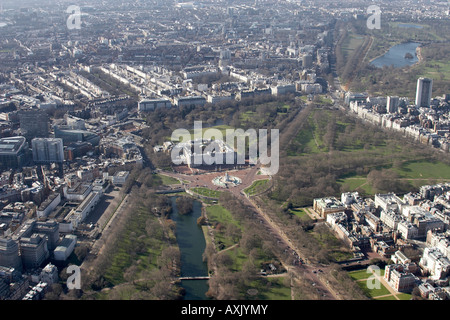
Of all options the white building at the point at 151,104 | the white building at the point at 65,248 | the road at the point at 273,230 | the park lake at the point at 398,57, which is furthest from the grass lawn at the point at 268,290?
the park lake at the point at 398,57

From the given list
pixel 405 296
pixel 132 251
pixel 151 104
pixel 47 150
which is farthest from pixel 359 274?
pixel 151 104

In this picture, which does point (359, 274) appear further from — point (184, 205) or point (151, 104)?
point (151, 104)

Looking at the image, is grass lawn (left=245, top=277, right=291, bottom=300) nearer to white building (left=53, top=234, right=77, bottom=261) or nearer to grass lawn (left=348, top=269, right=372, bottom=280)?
grass lawn (left=348, top=269, right=372, bottom=280)

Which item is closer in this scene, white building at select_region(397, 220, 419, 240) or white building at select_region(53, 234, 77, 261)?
white building at select_region(53, 234, 77, 261)

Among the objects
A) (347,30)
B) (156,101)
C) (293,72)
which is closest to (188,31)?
(347,30)

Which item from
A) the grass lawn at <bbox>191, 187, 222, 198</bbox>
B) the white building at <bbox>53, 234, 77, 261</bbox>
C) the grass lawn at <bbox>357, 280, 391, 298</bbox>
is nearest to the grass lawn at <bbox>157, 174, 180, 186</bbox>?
the grass lawn at <bbox>191, 187, 222, 198</bbox>

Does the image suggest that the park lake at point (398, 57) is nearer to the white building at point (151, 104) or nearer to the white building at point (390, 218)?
the white building at point (151, 104)

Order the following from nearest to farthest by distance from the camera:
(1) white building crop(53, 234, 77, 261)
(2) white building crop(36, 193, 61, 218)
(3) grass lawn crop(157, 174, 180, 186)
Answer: (1) white building crop(53, 234, 77, 261) < (2) white building crop(36, 193, 61, 218) < (3) grass lawn crop(157, 174, 180, 186)
